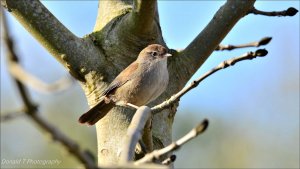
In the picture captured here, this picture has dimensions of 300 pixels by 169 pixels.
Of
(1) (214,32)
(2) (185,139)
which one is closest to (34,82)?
(2) (185,139)

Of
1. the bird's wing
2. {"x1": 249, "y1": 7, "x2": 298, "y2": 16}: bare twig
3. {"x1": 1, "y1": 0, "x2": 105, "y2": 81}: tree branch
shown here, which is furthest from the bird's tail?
{"x1": 249, "y1": 7, "x2": 298, "y2": 16}: bare twig

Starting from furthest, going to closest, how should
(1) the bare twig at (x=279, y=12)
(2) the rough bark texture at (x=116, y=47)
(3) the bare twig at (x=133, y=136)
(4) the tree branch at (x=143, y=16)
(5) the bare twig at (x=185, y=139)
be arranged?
(1) the bare twig at (x=279, y=12) < (2) the rough bark texture at (x=116, y=47) < (4) the tree branch at (x=143, y=16) < (3) the bare twig at (x=133, y=136) < (5) the bare twig at (x=185, y=139)

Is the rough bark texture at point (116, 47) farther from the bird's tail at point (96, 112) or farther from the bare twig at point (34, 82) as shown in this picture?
the bare twig at point (34, 82)

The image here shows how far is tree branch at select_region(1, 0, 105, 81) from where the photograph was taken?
11.1 feet

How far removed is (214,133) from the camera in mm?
10164

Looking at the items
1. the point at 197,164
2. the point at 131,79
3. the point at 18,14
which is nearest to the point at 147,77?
the point at 131,79

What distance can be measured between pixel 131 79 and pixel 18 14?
1353 millimetres

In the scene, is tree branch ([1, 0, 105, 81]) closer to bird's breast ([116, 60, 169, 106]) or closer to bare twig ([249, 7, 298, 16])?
bird's breast ([116, 60, 169, 106])

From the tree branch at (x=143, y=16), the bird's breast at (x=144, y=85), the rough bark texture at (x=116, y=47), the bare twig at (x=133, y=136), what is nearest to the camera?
the bare twig at (x=133, y=136)

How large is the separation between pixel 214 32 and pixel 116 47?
26.2 inches

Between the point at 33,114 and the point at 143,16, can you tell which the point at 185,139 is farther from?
the point at 143,16

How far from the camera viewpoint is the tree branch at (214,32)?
3705mm

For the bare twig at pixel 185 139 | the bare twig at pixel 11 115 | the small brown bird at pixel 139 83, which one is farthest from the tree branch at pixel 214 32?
the bare twig at pixel 11 115

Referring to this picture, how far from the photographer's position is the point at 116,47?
3.66 meters
